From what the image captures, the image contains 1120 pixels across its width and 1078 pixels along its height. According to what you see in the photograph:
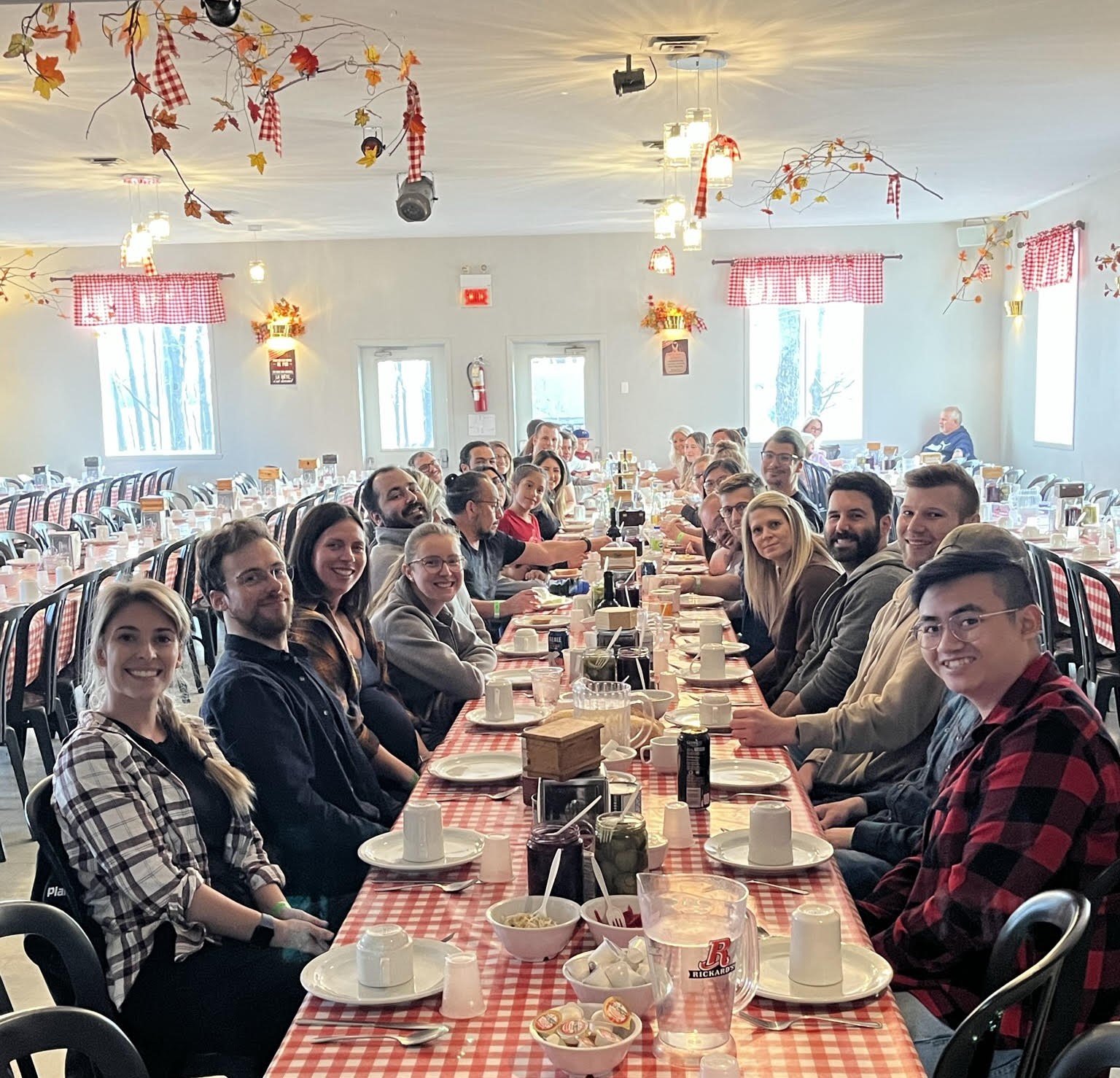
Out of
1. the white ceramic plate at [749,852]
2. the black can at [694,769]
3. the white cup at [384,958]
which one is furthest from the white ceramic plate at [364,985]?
the black can at [694,769]

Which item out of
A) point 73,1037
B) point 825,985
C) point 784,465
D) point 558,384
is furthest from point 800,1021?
point 558,384

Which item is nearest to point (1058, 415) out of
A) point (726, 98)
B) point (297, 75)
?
point (726, 98)

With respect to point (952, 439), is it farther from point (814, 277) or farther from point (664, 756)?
point (664, 756)

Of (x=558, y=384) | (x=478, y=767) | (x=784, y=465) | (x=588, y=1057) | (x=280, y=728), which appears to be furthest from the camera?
→ (x=558, y=384)

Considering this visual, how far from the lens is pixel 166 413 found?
1390cm

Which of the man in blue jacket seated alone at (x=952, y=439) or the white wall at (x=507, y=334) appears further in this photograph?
the white wall at (x=507, y=334)

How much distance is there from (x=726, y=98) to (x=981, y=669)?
5.63 metres

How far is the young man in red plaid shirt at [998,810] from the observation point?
5.96ft

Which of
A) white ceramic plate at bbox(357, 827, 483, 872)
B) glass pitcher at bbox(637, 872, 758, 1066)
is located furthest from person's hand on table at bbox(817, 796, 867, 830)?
glass pitcher at bbox(637, 872, 758, 1066)

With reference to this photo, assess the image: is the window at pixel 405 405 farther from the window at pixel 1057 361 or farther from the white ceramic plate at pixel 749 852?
the white ceramic plate at pixel 749 852

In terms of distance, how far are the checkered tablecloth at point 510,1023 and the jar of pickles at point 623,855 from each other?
3.6 inches

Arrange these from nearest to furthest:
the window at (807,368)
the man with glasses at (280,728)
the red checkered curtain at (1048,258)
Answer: the man with glasses at (280,728) → the red checkered curtain at (1048,258) → the window at (807,368)

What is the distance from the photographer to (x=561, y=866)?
6.23ft

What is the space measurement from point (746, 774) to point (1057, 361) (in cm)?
1010
